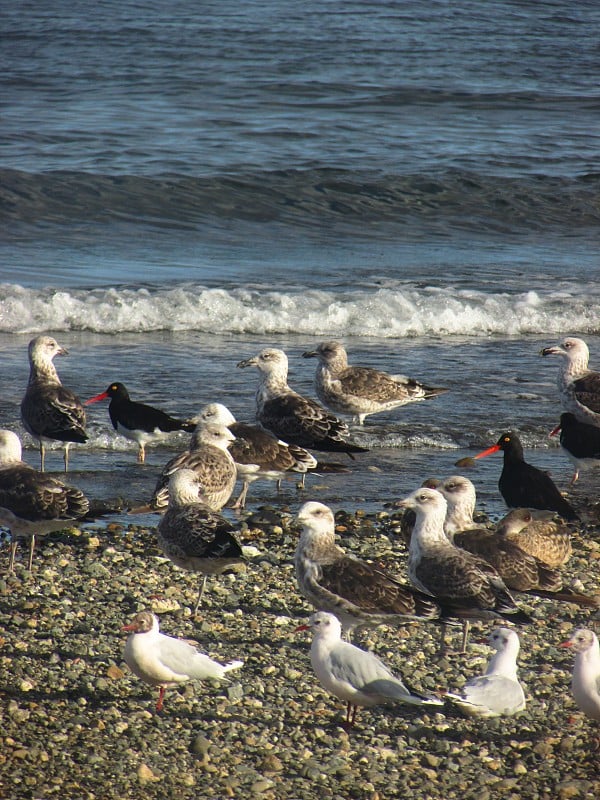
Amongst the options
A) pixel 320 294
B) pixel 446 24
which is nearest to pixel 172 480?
pixel 320 294

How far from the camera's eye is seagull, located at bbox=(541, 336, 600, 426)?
10.3 metres

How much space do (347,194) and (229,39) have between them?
33.9ft

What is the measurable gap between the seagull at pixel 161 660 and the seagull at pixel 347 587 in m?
0.85

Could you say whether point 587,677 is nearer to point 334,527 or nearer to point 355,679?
point 355,679

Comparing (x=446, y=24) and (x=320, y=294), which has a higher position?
(x=446, y=24)

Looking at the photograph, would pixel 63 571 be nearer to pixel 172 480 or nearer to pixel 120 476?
pixel 172 480

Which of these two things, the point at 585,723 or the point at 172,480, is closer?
the point at 585,723

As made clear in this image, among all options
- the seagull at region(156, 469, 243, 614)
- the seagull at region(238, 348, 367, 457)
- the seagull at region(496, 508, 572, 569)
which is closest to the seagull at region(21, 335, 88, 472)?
the seagull at region(238, 348, 367, 457)

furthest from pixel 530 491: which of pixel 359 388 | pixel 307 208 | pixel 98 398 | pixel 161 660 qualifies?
pixel 307 208

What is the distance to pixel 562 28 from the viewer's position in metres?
32.2

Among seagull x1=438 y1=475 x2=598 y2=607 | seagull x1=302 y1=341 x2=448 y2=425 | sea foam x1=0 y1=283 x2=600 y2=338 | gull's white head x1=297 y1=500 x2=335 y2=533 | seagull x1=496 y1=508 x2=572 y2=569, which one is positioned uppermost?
gull's white head x1=297 y1=500 x2=335 y2=533

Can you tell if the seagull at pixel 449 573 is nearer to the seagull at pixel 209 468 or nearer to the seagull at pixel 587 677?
the seagull at pixel 587 677

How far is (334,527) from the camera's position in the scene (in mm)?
7660

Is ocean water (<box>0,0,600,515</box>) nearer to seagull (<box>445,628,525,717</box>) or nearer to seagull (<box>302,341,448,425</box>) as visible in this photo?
seagull (<box>302,341,448,425</box>)
